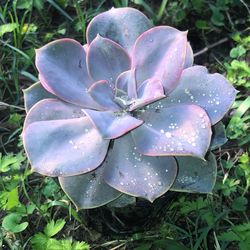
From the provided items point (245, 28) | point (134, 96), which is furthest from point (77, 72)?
point (245, 28)

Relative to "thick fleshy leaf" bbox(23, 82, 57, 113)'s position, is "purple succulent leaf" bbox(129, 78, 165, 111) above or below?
above

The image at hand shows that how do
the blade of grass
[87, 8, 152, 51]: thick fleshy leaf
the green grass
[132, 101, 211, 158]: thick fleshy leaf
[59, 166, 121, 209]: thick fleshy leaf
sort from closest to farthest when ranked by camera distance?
1. [132, 101, 211, 158]: thick fleshy leaf
2. [59, 166, 121, 209]: thick fleshy leaf
3. [87, 8, 152, 51]: thick fleshy leaf
4. the green grass
5. the blade of grass

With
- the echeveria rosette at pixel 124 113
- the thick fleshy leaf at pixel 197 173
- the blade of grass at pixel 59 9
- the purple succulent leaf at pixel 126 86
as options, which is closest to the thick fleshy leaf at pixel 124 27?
the echeveria rosette at pixel 124 113

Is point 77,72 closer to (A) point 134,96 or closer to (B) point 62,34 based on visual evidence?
(A) point 134,96

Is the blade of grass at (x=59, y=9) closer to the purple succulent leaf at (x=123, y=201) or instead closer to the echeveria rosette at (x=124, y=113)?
the echeveria rosette at (x=124, y=113)

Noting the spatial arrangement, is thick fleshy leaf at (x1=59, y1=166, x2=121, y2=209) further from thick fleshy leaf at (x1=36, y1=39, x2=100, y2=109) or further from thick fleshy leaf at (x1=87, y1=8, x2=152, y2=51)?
thick fleshy leaf at (x1=87, y1=8, x2=152, y2=51)

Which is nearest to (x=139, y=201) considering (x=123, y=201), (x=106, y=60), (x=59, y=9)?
(x=123, y=201)

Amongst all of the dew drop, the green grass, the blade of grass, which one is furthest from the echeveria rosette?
the blade of grass
